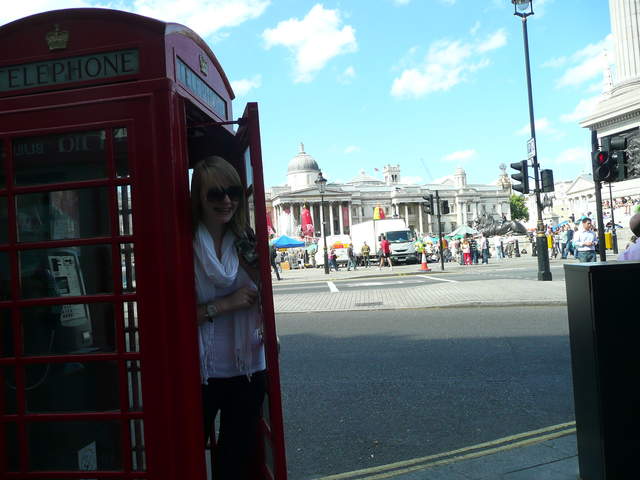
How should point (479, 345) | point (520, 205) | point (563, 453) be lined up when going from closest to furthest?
point (563, 453), point (479, 345), point (520, 205)

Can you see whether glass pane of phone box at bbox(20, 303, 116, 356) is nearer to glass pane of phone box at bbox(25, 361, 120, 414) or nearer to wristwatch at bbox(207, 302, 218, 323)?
Answer: glass pane of phone box at bbox(25, 361, 120, 414)

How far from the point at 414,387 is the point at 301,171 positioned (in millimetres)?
99161

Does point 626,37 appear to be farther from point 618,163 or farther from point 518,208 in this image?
point 518,208

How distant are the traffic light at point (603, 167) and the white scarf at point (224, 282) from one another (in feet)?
Answer: 32.8

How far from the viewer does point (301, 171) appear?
104 metres

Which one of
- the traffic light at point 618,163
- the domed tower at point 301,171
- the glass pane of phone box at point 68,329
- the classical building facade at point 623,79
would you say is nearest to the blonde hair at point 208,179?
the glass pane of phone box at point 68,329

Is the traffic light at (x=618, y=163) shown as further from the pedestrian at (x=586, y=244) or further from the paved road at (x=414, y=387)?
the pedestrian at (x=586, y=244)

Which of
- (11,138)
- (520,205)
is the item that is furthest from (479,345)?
(520,205)

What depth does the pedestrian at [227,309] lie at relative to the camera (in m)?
2.34

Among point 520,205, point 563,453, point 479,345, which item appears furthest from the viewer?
point 520,205

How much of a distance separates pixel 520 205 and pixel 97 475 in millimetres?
117873

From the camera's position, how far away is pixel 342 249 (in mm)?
40844

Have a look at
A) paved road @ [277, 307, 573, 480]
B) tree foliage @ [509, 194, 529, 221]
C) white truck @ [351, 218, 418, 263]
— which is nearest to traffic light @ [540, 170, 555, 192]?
paved road @ [277, 307, 573, 480]

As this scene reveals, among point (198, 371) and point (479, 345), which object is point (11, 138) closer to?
point (198, 371)
